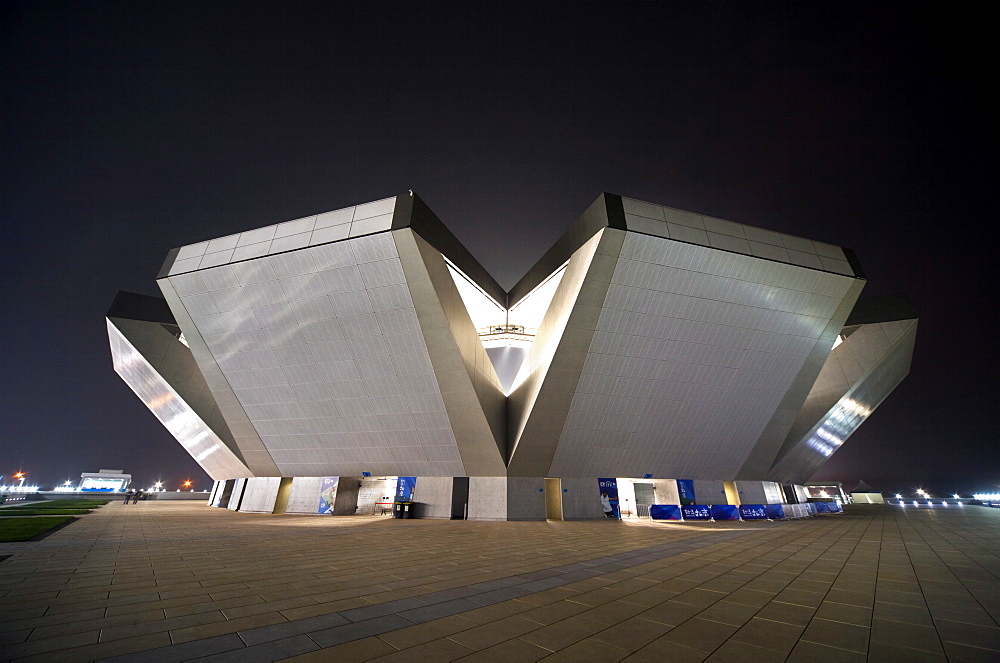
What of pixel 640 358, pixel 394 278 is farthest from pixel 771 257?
pixel 394 278

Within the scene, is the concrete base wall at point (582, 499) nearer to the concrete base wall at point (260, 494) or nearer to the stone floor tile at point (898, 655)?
the concrete base wall at point (260, 494)

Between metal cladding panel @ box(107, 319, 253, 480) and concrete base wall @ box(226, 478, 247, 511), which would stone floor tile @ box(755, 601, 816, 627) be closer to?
metal cladding panel @ box(107, 319, 253, 480)

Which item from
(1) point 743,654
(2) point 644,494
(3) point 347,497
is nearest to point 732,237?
(1) point 743,654

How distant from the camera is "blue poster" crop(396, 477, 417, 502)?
23.5 metres

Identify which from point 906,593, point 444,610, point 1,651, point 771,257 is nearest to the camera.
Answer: point 1,651

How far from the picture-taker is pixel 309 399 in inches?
852

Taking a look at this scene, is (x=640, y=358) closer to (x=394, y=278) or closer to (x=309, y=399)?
(x=394, y=278)

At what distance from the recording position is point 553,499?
78.2ft

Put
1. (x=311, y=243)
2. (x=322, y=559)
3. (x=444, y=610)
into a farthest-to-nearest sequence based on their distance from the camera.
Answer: (x=311, y=243) < (x=322, y=559) < (x=444, y=610)

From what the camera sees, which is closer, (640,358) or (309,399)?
(640,358)

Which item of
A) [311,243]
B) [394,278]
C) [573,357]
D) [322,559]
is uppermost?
[311,243]

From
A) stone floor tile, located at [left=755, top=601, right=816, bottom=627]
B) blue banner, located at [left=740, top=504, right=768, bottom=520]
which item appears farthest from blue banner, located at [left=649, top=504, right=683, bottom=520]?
stone floor tile, located at [left=755, top=601, right=816, bottom=627]

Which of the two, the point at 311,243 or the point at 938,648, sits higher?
the point at 311,243

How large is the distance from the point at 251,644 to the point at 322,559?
5.70 meters
